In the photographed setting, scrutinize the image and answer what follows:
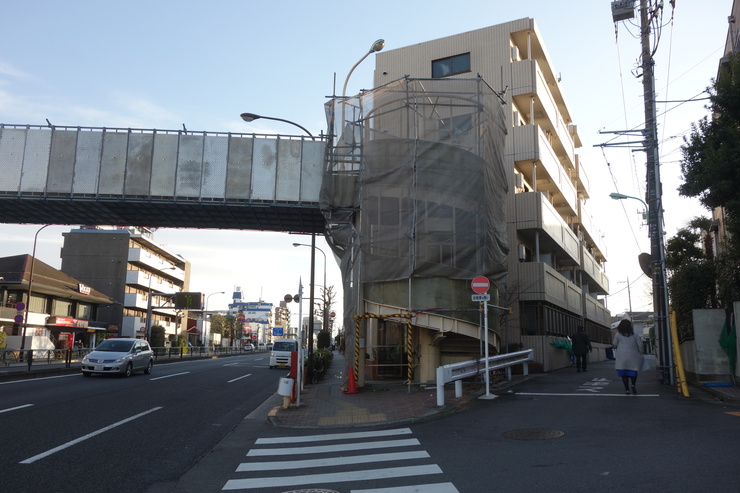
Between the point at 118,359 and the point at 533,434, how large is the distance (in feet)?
56.1

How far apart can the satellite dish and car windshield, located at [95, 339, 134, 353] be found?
62.2 feet

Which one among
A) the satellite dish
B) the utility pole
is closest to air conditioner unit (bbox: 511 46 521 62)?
the utility pole

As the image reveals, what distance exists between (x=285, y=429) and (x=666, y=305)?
38.3ft

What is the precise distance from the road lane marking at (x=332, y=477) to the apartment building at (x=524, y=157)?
1448 cm

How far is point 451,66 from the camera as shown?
27.5 m

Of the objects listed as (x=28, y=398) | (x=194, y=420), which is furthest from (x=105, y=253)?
(x=194, y=420)

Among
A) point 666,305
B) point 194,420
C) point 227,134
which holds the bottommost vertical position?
point 194,420

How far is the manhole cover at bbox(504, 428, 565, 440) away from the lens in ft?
25.9

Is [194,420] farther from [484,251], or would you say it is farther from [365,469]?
[484,251]

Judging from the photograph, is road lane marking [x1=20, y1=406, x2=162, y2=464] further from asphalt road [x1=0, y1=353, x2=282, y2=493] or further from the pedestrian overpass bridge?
the pedestrian overpass bridge

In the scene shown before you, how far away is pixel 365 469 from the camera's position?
6750 millimetres

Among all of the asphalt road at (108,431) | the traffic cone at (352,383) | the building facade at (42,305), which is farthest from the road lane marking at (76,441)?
the building facade at (42,305)

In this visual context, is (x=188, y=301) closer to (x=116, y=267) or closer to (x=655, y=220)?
(x=116, y=267)

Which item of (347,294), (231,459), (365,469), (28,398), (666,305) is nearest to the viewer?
(365,469)
